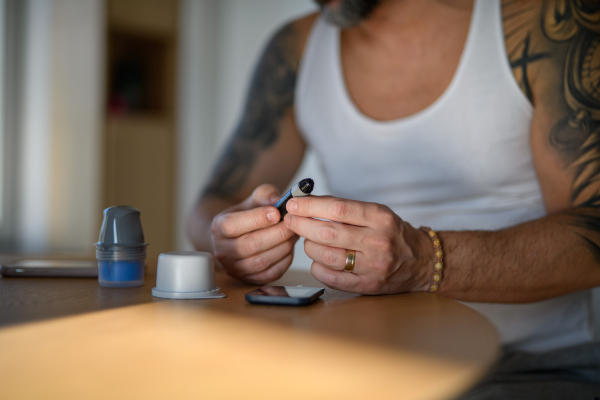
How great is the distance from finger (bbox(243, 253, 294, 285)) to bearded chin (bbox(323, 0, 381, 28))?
912mm

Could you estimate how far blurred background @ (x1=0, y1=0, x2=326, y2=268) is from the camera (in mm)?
2717

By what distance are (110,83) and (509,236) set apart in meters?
2.89

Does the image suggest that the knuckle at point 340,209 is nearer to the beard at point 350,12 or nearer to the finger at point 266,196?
the finger at point 266,196

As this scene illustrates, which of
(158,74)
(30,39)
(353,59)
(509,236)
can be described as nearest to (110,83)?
(158,74)

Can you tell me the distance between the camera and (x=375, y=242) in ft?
2.39

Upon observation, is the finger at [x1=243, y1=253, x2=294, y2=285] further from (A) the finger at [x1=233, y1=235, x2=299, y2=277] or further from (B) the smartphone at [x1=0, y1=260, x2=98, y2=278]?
(B) the smartphone at [x1=0, y1=260, x2=98, y2=278]

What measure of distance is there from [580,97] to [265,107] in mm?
943

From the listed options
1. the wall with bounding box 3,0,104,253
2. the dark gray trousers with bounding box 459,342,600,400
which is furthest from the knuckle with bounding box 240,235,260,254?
the wall with bounding box 3,0,104,253

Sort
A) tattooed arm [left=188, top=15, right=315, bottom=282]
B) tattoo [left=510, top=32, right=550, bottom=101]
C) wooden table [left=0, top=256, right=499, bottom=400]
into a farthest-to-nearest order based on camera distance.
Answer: tattooed arm [left=188, top=15, right=315, bottom=282]
tattoo [left=510, top=32, right=550, bottom=101]
wooden table [left=0, top=256, right=499, bottom=400]

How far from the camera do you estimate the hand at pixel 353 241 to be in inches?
28.2

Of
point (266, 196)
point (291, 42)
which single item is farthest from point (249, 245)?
point (291, 42)

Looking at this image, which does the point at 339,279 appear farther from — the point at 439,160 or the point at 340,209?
the point at 439,160

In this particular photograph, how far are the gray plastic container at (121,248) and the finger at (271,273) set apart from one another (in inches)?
7.0

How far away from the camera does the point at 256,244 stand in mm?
821
